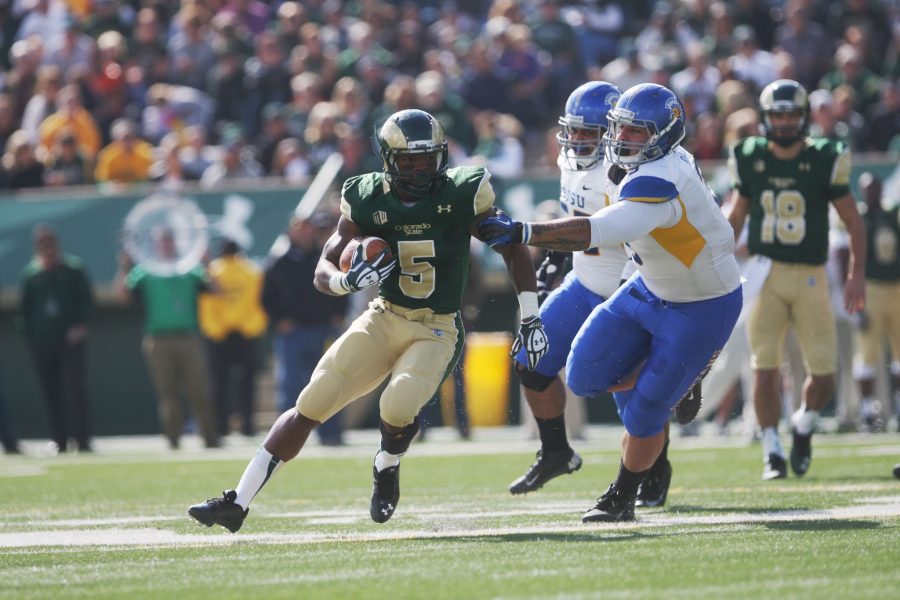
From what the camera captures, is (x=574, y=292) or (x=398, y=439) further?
(x=574, y=292)

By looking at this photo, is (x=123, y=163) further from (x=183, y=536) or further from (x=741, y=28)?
(x=183, y=536)

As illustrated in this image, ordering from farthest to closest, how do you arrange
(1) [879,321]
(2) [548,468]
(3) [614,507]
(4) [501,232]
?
(1) [879,321]
(2) [548,468]
(3) [614,507]
(4) [501,232]

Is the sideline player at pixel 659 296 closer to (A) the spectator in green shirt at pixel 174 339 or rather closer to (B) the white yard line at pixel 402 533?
(B) the white yard line at pixel 402 533

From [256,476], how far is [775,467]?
3.15 metres

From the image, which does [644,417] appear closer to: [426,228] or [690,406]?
[690,406]

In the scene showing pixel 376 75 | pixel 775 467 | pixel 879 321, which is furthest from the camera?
pixel 376 75

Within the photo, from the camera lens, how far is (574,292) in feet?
23.1

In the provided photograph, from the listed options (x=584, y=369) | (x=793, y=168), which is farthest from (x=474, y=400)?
(x=584, y=369)

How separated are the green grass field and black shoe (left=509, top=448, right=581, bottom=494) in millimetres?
133

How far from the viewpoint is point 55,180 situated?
1452 centimetres

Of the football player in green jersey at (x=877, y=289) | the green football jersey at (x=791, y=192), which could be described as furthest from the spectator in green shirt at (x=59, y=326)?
the green football jersey at (x=791, y=192)

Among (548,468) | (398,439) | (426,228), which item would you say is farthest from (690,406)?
(426,228)

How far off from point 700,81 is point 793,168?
235 inches

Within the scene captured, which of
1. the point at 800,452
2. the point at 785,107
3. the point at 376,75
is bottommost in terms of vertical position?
the point at 800,452
